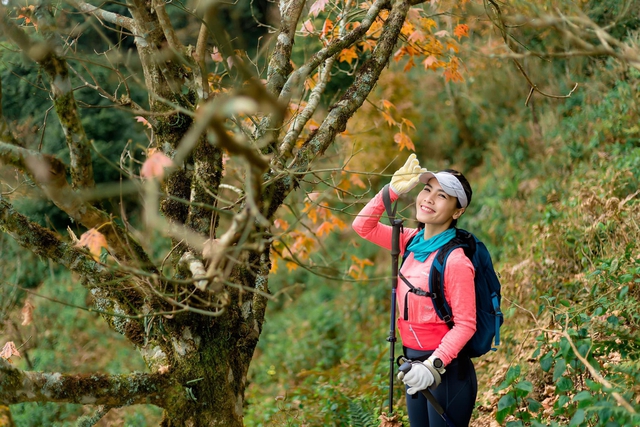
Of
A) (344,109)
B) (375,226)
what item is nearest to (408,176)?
(375,226)

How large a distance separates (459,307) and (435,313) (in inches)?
5.5

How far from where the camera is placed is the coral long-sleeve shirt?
100 inches

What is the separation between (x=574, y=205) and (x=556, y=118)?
2804mm

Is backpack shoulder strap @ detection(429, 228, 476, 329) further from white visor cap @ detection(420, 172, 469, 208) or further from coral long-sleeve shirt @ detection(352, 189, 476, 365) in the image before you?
white visor cap @ detection(420, 172, 469, 208)

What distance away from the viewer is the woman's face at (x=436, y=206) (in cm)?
280

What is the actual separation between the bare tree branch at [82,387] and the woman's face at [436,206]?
1.52 meters

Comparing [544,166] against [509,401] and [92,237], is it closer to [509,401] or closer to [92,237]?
[509,401]

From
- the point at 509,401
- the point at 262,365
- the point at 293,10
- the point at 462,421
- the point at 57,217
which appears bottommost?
the point at 262,365

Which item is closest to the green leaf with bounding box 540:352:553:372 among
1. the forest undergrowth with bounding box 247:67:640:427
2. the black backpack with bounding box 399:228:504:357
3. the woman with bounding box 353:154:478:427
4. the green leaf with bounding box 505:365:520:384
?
the forest undergrowth with bounding box 247:67:640:427

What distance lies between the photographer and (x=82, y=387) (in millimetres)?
2408

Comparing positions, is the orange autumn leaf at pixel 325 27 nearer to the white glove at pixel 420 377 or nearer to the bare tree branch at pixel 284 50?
the bare tree branch at pixel 284 50

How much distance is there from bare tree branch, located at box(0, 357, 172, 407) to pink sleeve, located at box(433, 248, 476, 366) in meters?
1.33

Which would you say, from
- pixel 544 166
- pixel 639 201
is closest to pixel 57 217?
pixel 544 166

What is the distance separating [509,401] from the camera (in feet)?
8.66
